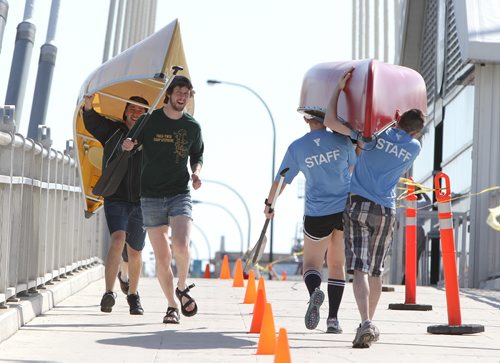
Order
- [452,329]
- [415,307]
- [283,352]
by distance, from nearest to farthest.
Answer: [283,352] → [452,329] → [415,307]

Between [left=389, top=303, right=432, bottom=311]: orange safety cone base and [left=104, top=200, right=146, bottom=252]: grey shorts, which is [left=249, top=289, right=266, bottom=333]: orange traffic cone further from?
[left=389, top=303, right=432, bottom=311]: orange safety cone base

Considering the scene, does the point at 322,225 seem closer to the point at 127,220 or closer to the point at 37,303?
the point at 127,220

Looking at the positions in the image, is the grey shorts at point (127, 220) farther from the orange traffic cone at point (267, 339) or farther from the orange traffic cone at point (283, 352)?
the orange traffic cone at point (283, 352)

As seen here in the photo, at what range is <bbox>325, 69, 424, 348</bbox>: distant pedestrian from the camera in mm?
8914

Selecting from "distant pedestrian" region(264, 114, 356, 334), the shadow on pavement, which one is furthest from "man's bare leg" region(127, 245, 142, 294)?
"distant pedestrian" region(264, 114, 356, 334)

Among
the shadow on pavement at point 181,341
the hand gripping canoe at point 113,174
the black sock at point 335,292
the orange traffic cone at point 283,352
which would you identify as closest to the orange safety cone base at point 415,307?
the black sock at point 335,292

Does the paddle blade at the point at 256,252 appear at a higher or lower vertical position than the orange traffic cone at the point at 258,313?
higher

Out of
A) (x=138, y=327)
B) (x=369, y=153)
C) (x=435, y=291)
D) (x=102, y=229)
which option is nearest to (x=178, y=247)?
(x=138, y=327)

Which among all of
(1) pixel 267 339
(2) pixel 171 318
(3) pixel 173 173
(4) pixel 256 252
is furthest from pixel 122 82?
(1) pixel 267 339

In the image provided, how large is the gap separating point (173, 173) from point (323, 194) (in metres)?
1.35

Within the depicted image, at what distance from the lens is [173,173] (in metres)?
10.2

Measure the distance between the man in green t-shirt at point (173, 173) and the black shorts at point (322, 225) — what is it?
109 centimetres

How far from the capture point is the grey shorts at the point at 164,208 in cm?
1021

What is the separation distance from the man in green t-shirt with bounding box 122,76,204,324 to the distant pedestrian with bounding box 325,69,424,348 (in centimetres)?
162
